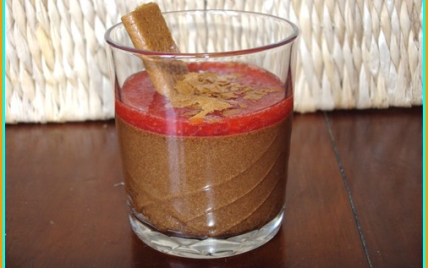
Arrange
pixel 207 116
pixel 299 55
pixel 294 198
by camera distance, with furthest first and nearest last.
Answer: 1. pixel 299 55
2. pixel 294 198
3. pixel 207 116

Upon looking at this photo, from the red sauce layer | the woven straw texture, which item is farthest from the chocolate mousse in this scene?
the woven straw texture

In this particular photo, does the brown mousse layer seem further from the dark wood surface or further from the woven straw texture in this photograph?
the woven straw texture

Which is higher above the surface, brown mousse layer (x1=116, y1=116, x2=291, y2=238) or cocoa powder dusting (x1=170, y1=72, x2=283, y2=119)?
cocoa powder dusting (x1=170, y1=72, x2=283, y2=119)

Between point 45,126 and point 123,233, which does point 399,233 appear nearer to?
point 123,233

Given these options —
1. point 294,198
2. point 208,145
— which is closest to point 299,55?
point 294,198

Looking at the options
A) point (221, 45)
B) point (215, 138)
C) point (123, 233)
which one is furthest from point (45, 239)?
point (221, 45)

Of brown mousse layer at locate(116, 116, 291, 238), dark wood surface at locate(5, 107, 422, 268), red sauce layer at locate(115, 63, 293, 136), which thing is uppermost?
red sauce layer at locate(115, 63, 293, 136)

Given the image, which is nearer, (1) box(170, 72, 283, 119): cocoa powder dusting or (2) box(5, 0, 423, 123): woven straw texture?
(1) box(170, 72, 283, 119): cocoa powder dusting

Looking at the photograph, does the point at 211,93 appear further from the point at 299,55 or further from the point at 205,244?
the point at 299,55
